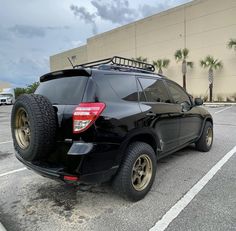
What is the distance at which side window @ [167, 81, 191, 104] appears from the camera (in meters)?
4.48

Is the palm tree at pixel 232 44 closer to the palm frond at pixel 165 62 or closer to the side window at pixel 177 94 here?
the palm frond at pixel 165 62

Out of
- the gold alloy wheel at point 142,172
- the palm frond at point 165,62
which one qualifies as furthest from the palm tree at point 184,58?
the gold alloy wheel at point 142,172

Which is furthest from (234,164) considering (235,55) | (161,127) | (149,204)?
(235,55)

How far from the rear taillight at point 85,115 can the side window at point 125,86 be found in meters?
0.50

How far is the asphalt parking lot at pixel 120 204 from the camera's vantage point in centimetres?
271

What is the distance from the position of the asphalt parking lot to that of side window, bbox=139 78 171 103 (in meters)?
1.34

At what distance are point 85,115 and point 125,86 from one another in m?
0.88

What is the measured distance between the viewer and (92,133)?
2.63m

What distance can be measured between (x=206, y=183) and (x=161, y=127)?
3.72 ft

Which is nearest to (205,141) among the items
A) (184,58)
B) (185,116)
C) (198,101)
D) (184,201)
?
(198,101)

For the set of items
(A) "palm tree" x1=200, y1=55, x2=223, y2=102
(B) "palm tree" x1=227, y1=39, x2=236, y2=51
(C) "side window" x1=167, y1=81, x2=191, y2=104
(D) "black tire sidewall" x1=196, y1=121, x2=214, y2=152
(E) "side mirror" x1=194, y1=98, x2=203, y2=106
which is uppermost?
(B) "palm tree" x1=227, y1=39, x2=236, y2=51

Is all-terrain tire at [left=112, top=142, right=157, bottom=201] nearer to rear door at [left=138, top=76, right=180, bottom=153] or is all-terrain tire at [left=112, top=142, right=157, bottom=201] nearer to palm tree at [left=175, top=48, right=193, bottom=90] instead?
rear door at [left=138, top=76, right=180, bottom=153]

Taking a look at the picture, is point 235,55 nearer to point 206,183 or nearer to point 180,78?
point 180,78

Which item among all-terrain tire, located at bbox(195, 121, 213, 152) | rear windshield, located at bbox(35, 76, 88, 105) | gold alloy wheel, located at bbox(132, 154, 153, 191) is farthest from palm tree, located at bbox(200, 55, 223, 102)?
rear windshield, located at bbox(35, 76, 88, 105)
